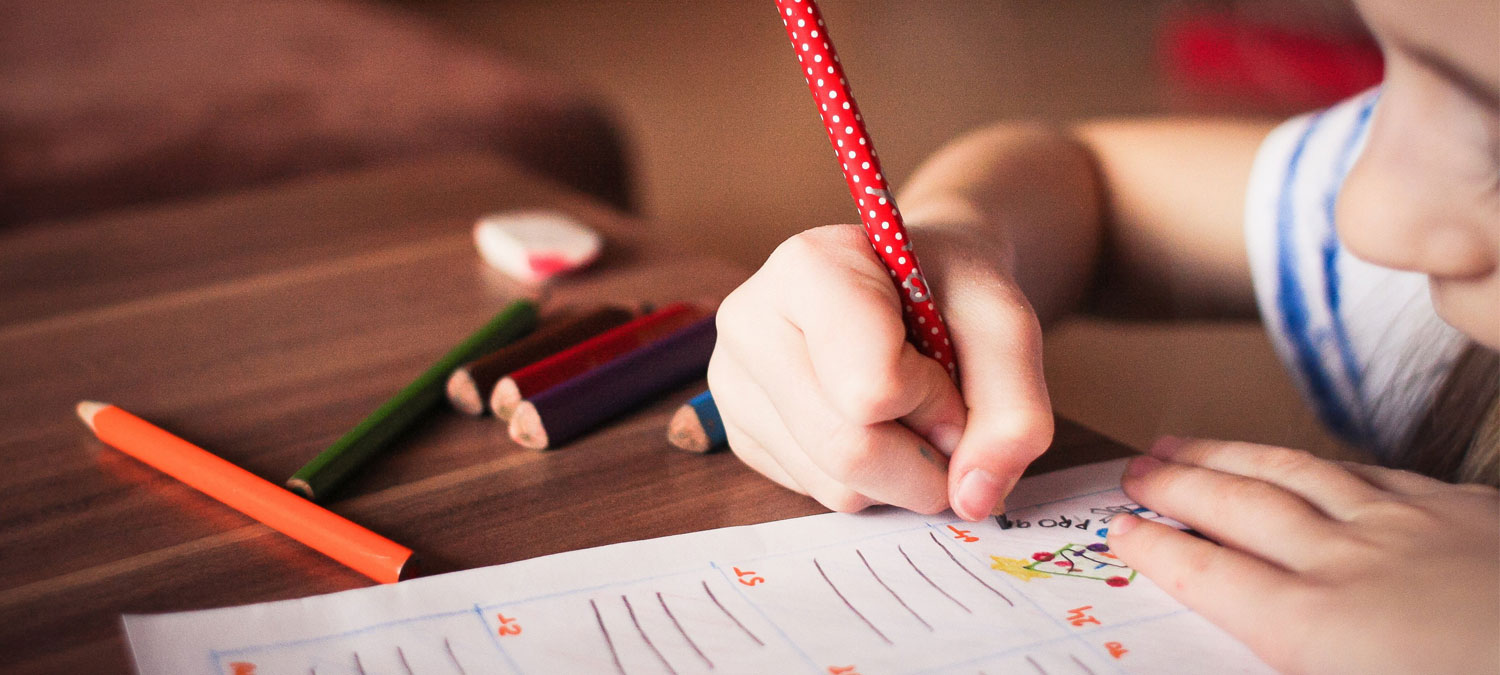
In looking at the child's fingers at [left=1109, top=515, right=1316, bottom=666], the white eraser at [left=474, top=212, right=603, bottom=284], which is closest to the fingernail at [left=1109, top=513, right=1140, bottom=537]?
the child's fingers at [left=1109, top=515, right=1316, bottom=666]

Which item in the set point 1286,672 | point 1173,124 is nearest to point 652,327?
point 1286,672

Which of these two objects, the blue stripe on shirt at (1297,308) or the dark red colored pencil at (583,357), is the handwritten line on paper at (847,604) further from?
the blue stripe on shirt at (1297,308)

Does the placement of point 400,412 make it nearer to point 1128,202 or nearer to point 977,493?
point 977,493

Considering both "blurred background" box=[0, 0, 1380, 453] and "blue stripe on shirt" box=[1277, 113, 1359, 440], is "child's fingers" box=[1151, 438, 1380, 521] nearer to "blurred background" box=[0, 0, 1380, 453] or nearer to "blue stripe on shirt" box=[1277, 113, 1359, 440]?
"blurred background" box=[0, 0, 1380, 453]

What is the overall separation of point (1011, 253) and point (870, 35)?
0.53 metres

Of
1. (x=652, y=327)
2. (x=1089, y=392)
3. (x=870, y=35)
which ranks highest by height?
(x=870, y=35)

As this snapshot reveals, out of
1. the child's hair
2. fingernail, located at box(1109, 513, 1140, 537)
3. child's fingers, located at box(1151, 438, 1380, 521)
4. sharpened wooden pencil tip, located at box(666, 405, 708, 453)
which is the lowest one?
the child's hair

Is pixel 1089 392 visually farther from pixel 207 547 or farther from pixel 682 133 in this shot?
pixel 682 133

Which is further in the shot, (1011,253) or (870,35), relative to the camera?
(870,35)

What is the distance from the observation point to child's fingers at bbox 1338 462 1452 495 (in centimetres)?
32

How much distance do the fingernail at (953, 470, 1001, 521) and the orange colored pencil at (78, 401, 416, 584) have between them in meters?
0.18

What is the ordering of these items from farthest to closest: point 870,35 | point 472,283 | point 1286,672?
point 870,35
point 472,283
point 1286,672

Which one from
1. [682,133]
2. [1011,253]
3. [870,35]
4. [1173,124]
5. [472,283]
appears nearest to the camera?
[1011,253]

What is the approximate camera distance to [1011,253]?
0.45m
